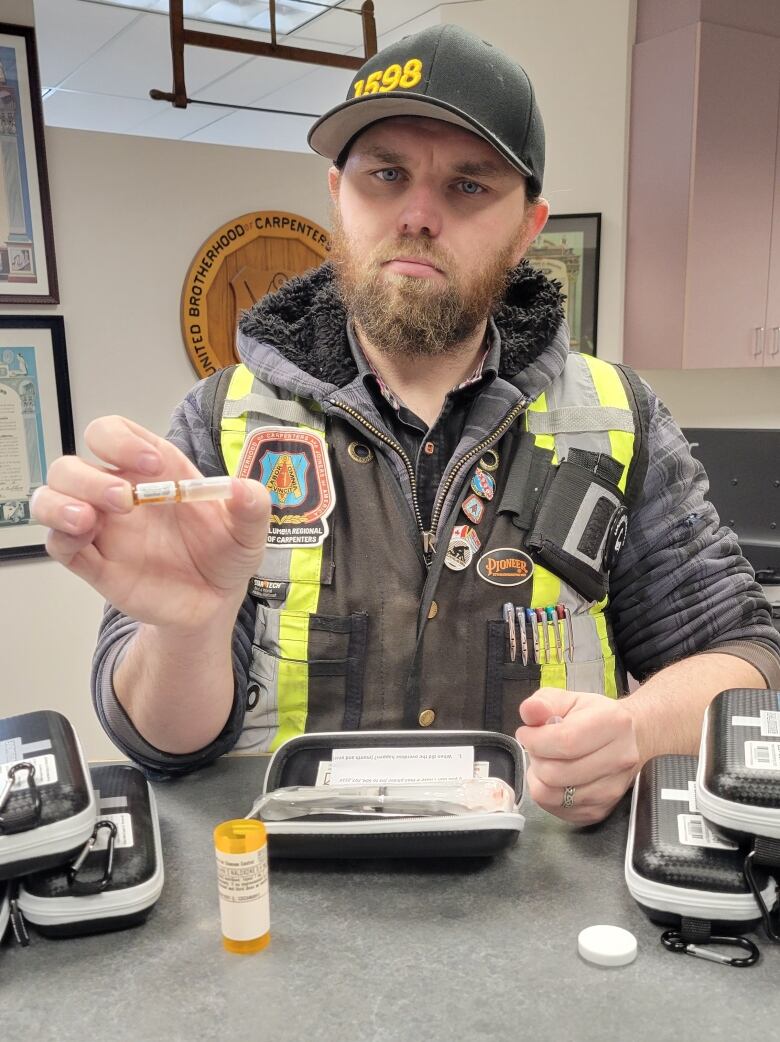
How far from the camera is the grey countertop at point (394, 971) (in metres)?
0.57

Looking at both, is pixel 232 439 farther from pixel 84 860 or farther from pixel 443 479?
pixel 84 860

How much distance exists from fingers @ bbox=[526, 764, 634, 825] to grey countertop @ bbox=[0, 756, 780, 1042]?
0.05 meters

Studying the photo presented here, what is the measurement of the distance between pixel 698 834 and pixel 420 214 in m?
0.90

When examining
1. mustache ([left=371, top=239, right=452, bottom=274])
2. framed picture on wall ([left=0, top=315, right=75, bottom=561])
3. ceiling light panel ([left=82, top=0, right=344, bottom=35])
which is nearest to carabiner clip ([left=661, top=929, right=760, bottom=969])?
mustache ([left=371, top=239, right=452, bottom=274])

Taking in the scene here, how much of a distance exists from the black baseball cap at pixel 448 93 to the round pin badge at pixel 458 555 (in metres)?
0.55

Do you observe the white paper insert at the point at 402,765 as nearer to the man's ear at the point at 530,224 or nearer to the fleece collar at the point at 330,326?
the fleece collar at the point at 330,326

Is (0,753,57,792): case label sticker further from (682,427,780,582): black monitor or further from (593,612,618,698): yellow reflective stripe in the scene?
(682,427,780,582): black monitor

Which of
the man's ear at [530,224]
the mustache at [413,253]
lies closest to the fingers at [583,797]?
the mustache at [413,253]

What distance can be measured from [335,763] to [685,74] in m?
3.00

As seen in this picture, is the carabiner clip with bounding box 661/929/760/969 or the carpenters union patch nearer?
the carabiner clip with bounding box 661/929/760/969

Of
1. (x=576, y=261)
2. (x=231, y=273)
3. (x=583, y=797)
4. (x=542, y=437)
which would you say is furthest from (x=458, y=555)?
(x=576, y=261)

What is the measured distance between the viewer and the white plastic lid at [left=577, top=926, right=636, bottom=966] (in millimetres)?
627

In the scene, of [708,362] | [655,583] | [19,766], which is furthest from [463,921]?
[708,362]

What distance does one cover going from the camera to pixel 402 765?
88cm
